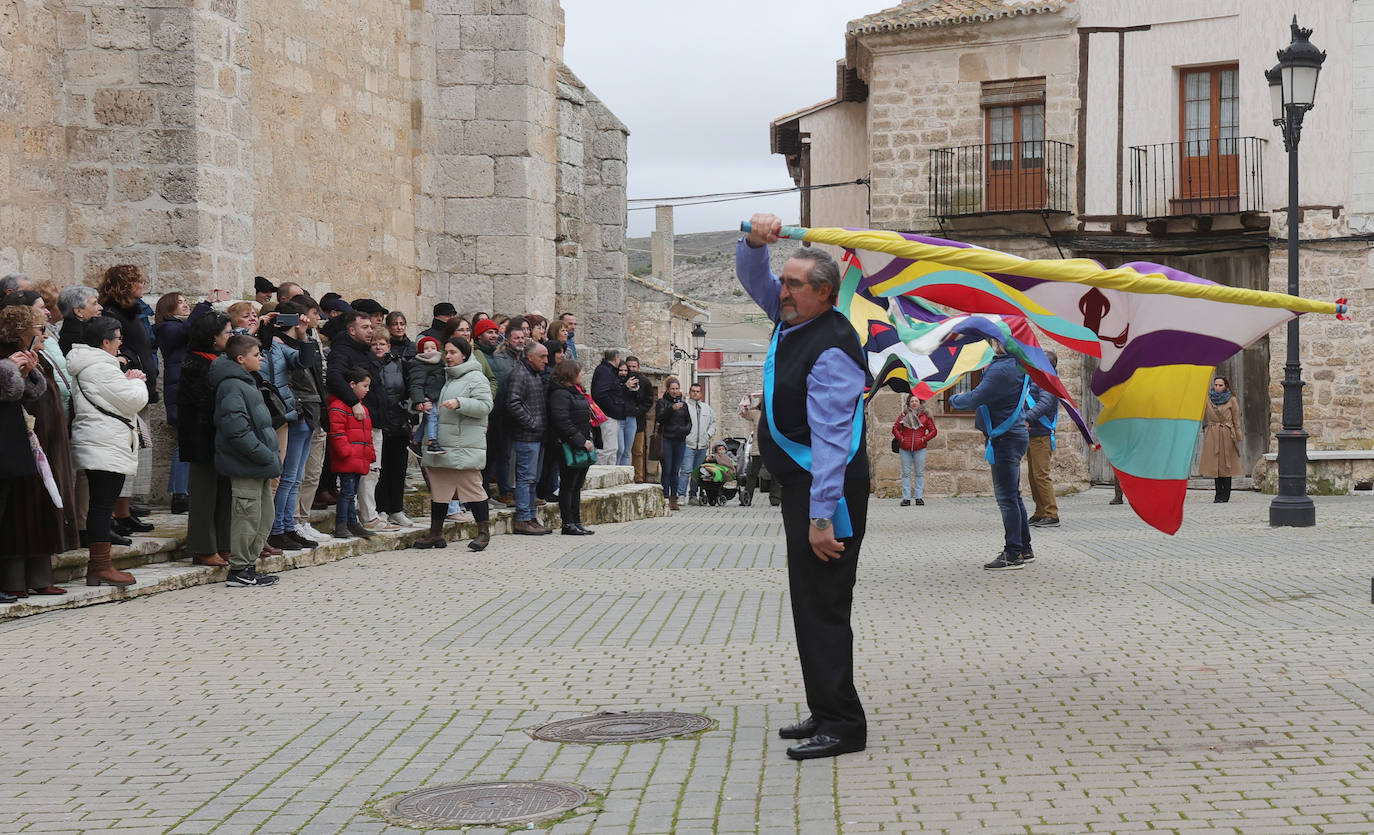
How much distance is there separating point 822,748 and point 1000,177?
2247 centimetres

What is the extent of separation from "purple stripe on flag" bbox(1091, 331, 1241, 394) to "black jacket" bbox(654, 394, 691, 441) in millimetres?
14492

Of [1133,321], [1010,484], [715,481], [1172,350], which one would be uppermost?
[1133,321]

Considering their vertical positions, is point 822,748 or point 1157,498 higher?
point 1157,498

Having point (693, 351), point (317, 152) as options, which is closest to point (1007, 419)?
point (317, 152)

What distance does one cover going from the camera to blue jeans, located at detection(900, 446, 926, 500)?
2269 centimetres

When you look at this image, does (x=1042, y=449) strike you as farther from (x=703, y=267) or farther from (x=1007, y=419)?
(x=703, y=267)

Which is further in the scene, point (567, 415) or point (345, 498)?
point (567, 415)

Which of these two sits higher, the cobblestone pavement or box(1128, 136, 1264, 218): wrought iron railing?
box(1128, 136, 1264, 218): wrought iron railing

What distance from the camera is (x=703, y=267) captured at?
8988 cm

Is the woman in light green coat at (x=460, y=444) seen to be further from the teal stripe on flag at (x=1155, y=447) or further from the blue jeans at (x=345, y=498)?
the teal stripe on flag at (x=1155, y=447)

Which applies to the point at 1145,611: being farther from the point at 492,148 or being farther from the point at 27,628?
the point at 492,148

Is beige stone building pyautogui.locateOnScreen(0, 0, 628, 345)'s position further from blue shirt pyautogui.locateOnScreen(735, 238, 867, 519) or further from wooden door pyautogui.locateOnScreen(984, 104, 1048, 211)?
blue shirt pyautogui.locateOnScreen(735, 238, 867, 519)

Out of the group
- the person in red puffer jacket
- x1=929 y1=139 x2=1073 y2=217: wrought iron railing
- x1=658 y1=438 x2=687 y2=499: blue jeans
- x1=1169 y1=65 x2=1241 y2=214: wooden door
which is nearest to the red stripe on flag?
x1=658 y1=438 x2=687 y2=499: blue jeans

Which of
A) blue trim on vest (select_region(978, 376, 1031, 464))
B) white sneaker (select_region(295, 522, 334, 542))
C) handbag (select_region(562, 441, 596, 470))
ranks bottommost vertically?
white sneaker (select_region(295, 522, 334, 542))
